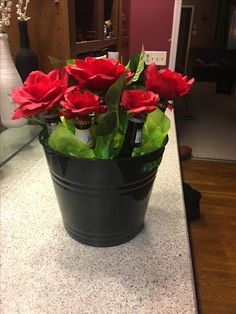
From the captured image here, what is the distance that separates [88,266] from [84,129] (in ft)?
0.86

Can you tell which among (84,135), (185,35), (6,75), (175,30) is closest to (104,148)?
(84,135)

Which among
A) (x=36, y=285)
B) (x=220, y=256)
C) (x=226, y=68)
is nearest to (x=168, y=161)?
(x=36, y=285)

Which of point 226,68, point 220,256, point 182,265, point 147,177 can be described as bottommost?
point 220,256

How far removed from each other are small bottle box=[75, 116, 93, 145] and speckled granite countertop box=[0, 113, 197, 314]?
0.24 m

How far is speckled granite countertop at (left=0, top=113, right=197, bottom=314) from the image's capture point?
428 millimetres

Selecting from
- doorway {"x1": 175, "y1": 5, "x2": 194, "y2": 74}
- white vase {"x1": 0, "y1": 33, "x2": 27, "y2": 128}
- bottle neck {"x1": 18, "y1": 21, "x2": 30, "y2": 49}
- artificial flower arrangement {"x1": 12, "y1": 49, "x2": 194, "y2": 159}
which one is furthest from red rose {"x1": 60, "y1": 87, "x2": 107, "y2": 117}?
doorway {"x1": 175, "y1": 5, "x2": 194, "y2": 74}

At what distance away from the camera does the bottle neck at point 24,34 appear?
0.87 metres

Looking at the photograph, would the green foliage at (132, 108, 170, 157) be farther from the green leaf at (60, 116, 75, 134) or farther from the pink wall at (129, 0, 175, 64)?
the pink wall at (129, 0, 175, 64)

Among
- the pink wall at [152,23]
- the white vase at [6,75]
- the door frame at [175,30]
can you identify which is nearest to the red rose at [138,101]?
the white vase at [6,75]

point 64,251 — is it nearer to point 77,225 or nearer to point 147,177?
point 77,225

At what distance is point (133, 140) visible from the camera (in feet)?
1.39

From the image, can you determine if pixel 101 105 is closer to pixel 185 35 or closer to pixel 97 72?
pixel 97 72

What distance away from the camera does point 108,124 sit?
0.37 metres

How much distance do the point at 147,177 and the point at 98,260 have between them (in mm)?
189
